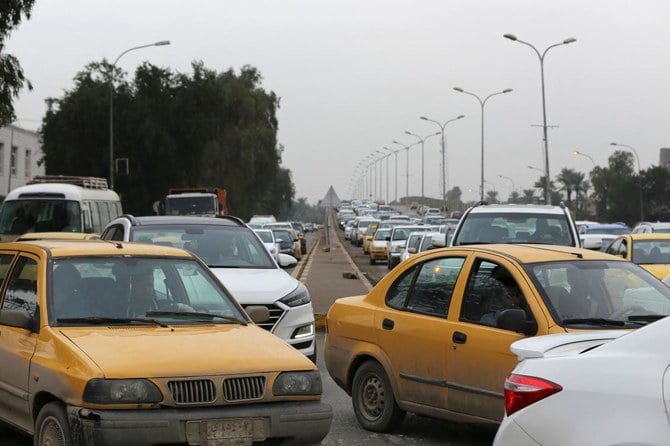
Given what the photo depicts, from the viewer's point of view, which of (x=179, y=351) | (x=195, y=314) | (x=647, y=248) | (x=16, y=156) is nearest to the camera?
(x=179, y=351)

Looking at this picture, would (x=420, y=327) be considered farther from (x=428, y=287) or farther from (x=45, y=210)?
(x=45, y=210)

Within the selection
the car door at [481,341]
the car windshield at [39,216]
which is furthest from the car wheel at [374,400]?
the car windshield at [39,216]

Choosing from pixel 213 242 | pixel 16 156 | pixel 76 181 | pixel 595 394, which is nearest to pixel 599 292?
pixel 595 394

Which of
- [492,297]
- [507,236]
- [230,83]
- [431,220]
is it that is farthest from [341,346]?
[230,83]

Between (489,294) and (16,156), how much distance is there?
8101cm

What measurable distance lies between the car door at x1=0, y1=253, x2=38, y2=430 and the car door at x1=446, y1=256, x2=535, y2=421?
2.87 meters

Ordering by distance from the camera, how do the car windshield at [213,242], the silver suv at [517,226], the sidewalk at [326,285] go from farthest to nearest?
the sidewalk at [326,285] → the silver suv at [517,226] → the car windshield at [213,242]

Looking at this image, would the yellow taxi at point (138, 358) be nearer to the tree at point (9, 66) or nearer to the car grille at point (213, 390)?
the car grille at point (213, 390)

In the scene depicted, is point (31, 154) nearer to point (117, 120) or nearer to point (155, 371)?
point (117, 120)

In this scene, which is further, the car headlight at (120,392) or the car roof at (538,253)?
the car roof at (538,253)

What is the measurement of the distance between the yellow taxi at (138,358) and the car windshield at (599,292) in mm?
1892

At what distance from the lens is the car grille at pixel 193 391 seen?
20.0 ft

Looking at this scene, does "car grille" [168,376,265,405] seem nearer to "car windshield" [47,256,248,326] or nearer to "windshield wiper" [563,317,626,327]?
"car windshield" [47,256,248,326]

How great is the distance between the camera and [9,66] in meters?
30.1
